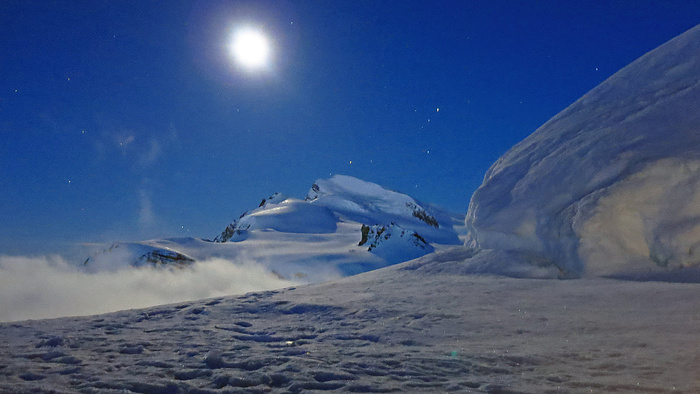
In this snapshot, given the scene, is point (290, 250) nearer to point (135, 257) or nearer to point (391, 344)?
point (135, 257)

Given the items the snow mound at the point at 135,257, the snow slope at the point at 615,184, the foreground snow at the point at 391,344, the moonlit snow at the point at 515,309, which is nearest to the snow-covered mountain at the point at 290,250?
the snow mound at the point at 135,257

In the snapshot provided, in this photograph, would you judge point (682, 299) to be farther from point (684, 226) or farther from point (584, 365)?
point (584, 365)

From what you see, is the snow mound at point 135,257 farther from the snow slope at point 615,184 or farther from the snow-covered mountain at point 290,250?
the snow slope at point 615,184

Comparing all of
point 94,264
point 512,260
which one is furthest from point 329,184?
point 512,260

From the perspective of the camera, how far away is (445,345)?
3.25m

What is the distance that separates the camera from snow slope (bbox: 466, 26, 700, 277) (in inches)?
191

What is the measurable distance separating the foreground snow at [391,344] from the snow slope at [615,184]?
710 millimetres

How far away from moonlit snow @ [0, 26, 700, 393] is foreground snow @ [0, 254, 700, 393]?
0.02 meters

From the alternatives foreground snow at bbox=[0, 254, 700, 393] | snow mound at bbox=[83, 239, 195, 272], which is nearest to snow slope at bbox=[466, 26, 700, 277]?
foreground snow at bbox=[0, 254, 700, 393]

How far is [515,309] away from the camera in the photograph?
4180mm

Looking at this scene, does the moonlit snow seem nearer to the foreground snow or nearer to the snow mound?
the foreground snow

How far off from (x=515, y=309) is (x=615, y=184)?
259cm

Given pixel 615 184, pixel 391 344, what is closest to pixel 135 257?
pixel 391 344

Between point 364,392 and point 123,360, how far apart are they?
1.96 meters
